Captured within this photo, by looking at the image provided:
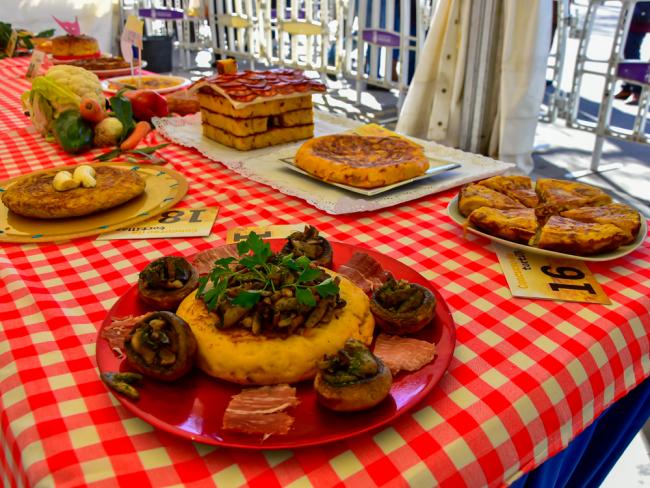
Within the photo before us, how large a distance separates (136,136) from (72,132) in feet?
0.62

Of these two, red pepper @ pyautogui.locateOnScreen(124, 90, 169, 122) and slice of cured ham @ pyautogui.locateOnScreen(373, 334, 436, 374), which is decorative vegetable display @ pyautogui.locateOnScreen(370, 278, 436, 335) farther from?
red pepper @ pyautogui.locateOnScreen(124, 90, 169, 122)

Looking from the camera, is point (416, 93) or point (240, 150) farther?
point (416, 93)

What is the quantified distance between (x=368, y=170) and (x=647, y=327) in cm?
70

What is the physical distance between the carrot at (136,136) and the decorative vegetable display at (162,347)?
Answer: 1.18 metres

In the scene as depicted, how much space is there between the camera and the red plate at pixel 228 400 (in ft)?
1.93

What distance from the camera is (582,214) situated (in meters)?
1.08

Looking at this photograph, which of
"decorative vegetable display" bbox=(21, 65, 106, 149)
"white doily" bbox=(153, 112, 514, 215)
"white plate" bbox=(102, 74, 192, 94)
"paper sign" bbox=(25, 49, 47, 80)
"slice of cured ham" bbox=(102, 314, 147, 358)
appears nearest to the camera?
"slice of cured ham" bbox=(102, 314, 147, 358)

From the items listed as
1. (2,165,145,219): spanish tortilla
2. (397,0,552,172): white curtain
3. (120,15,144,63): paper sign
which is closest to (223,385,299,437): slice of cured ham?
(2,165,145,219): spanish tortilla

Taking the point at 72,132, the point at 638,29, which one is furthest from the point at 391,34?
the point at 72,132

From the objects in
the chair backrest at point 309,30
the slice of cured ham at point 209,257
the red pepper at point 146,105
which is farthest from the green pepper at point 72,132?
the chair backrest at point 309,30

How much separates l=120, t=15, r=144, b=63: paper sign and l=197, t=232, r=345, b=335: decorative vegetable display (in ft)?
5.49

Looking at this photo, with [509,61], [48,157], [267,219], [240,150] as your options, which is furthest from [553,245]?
[509,61]

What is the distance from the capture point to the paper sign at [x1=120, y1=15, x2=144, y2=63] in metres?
2.07

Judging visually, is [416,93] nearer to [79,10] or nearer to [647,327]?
[647,327]
